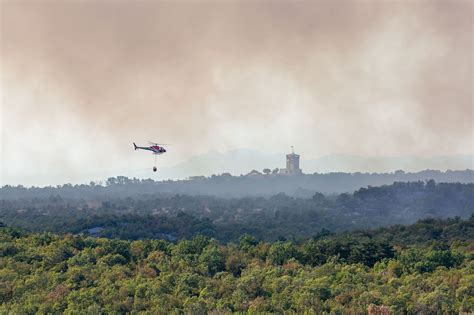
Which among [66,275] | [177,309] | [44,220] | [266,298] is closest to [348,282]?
[266,298]

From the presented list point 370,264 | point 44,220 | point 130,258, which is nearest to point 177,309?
point 130,258

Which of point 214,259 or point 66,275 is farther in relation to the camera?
point 214,259

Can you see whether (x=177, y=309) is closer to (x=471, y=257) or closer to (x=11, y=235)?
(x=471, y=257)

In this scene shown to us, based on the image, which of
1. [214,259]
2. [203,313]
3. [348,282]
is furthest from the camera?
[214,259]

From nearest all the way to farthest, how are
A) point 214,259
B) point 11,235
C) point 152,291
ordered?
point 152,291 < point 214,259 < point 11,235

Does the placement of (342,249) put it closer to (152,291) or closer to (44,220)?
(152,291)

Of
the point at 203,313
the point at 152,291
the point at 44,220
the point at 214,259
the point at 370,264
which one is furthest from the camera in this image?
the point at 44,220
